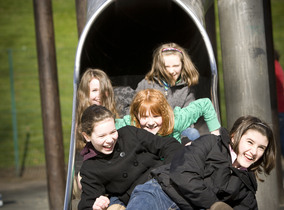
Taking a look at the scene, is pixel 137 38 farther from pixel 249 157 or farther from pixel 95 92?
pixel 249 157

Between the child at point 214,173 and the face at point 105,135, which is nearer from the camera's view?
the child at point 214,173

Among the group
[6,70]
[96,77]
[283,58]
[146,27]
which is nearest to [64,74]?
[6,70]

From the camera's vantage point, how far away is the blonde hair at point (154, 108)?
419 centimetres

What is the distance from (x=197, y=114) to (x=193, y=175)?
130 cm

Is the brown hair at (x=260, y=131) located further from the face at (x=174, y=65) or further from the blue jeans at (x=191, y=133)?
the face at (x=174, y=65)

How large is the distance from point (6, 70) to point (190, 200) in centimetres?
1116

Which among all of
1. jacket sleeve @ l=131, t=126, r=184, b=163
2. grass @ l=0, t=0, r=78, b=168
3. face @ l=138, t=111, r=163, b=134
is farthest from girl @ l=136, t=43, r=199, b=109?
grass @ l=0, t=0, r=78, b=168

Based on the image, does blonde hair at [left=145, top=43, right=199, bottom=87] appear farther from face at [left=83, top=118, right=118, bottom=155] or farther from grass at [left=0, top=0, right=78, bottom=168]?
grass at [left=0, top=0, right=78, bottom=168]

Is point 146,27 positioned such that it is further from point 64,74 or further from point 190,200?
point 64,74

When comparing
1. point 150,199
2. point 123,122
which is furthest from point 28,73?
point 150,199

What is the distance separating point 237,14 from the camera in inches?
187

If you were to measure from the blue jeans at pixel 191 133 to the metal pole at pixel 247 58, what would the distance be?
1.67 feet

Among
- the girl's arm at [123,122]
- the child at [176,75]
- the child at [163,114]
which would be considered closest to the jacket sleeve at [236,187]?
the child at [163,114]

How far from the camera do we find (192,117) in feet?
14.9
